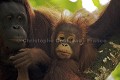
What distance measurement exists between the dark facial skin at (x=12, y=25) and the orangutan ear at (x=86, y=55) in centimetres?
61

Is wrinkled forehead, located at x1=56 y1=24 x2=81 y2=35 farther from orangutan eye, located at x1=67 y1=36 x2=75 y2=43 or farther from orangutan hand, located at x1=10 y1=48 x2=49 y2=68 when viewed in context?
orangutan hand, located at x1=10 y1=48 x2=49 y2=68

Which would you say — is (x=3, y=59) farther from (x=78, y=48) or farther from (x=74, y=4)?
(x=74, y=4)

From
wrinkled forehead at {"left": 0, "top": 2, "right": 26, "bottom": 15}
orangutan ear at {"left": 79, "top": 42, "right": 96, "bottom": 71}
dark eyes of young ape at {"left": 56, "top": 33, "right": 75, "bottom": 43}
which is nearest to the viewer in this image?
wrinkled forehead at {"left": 0, "top": 2, "right": 26, "bottom": 15}

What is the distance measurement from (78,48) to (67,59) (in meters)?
0.19

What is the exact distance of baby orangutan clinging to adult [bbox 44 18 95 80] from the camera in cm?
306

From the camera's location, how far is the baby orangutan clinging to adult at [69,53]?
306 cm

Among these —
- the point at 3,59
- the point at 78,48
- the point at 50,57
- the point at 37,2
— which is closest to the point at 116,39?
the point at 78,48

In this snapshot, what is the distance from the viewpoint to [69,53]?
3.06 meters

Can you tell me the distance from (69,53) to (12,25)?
568 millimetres

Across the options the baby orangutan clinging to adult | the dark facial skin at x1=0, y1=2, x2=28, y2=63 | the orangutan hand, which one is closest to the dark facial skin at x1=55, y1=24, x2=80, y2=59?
the baby orangutan clinging to adult

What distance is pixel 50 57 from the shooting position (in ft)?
10.7

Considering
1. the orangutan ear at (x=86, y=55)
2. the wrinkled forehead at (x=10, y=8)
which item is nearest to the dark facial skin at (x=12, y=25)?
the wrinkled forehead at (x=10, y=8)

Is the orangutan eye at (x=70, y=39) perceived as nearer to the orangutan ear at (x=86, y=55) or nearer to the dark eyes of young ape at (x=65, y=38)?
the dark eyes of young ape at (x=65, y=38)

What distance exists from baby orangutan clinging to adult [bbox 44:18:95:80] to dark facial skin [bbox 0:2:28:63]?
339 millimetres
